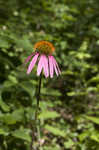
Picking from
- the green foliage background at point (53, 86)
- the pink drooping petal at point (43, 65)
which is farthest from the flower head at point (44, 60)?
the green foliage background at point (53, 86)

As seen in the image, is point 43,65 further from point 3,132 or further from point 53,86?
point 53,86

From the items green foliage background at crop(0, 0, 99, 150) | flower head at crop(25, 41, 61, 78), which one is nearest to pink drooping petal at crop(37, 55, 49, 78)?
flower head at crop(25, 41, 61, 78)

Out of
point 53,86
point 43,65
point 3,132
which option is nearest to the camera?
point 43,65

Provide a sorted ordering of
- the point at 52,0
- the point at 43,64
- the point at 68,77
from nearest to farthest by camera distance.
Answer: the point at 43,64 < the point at 68,77 < the point at 52,0

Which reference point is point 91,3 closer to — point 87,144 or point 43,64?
point 87,144

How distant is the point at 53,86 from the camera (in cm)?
310

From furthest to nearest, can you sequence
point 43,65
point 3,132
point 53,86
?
point 53,86
point 3,132
point 43,65

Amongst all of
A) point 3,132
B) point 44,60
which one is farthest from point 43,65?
point 3,132

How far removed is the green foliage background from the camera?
186cm

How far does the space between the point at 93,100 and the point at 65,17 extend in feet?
4.79

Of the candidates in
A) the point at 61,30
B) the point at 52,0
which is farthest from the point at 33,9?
the point at 61,30

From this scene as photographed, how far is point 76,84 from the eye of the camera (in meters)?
3.16

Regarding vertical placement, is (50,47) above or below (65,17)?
below

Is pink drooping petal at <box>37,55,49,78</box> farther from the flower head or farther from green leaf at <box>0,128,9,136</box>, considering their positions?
green leaf at <box>0,128,9,136</box>
